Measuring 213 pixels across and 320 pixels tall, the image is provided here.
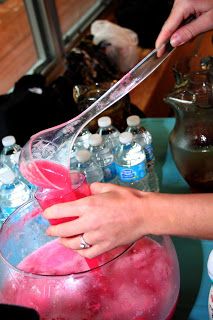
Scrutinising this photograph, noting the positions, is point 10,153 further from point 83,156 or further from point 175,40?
point 175,40

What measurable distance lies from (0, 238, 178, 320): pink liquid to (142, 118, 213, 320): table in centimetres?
9

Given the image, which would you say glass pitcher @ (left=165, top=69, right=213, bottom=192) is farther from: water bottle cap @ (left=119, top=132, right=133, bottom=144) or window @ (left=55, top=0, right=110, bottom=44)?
window @ (left=55, top=0, right=110, bottom=44)

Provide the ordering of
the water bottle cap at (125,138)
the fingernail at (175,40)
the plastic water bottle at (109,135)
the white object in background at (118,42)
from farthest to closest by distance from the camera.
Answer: the white object in background at (118,42) < the plastic water bottle at (109,135) < the water bottle cap at (125,138) < the fingernail at (175,40)

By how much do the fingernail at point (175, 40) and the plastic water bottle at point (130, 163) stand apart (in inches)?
8.9

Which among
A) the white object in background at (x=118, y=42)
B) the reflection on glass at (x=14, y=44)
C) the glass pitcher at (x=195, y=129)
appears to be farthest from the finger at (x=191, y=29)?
the white object in background at (x=118, y=42)

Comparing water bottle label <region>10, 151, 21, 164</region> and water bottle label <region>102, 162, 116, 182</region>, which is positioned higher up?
water bottle label <region>10, 151, 21, 164</region>

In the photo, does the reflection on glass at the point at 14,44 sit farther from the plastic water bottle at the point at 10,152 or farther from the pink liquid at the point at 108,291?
the pink liquid at the point at 108,291

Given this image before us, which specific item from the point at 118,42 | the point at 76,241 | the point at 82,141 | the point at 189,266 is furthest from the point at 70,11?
the point at 76,241

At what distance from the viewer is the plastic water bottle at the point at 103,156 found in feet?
3.12

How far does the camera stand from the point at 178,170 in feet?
3.32

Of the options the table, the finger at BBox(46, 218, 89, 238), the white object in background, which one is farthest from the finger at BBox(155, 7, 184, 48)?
the white object in background

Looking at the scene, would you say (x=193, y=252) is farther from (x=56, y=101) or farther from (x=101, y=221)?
(x=56, y=101)

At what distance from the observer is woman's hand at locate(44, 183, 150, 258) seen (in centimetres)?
55

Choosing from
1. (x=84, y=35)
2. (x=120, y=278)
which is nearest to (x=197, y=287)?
(x=120, y=278)
